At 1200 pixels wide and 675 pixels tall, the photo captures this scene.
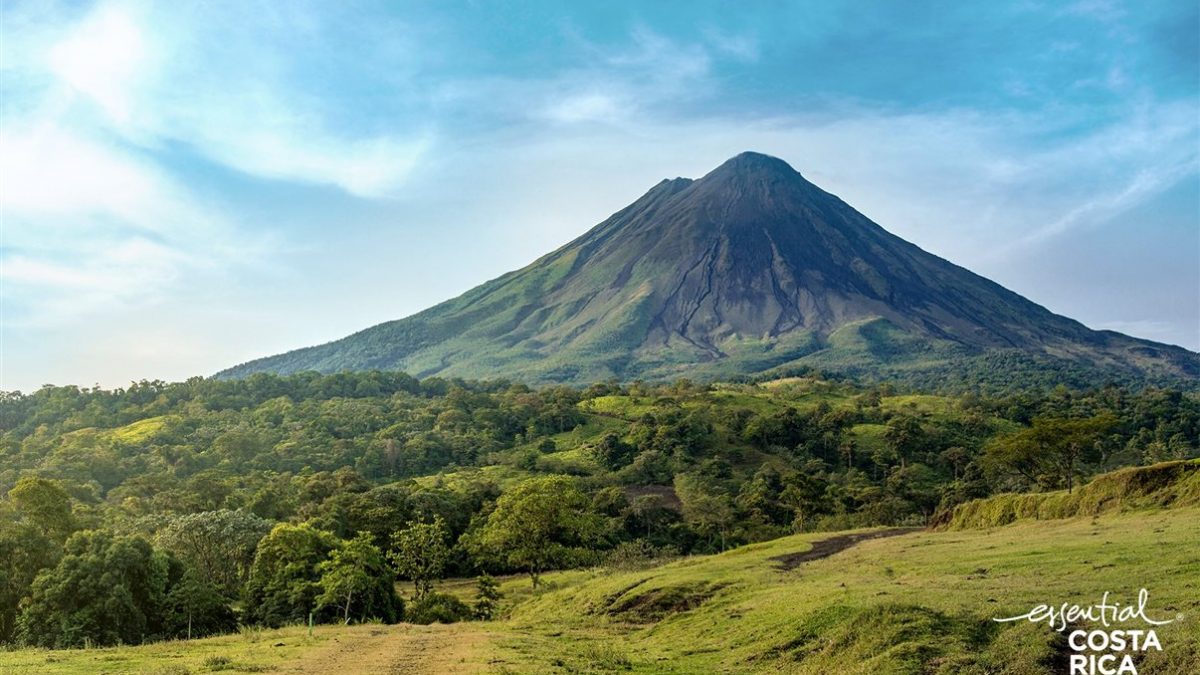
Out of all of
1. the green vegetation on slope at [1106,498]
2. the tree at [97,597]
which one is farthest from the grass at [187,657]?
the green vegetation on slope at [1106,498]

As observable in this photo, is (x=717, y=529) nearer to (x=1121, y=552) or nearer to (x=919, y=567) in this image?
(x=919, y=567)

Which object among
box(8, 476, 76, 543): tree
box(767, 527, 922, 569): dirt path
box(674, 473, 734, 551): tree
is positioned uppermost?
box(8, 476, 76, 543): tree

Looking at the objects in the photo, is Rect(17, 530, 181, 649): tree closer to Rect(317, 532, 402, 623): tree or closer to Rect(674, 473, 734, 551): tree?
Rect(317, 532, 402, 623): tree

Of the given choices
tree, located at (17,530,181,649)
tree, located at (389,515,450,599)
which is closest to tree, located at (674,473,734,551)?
tree, located at (389,515,450,599)

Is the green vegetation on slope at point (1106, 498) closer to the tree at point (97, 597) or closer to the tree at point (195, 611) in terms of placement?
the tree at point (195, 611)

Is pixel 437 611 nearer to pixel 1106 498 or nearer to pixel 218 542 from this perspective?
pixel 218 542

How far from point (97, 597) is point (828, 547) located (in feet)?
86.6

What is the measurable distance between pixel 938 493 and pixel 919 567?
4728cm

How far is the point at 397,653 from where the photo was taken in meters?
18.0

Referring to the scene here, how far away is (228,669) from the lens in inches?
623

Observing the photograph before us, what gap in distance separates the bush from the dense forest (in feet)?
0.58

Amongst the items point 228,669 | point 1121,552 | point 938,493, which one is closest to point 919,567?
point 1121,552

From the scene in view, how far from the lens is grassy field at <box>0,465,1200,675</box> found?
1497cm

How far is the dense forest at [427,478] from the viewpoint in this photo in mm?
29719
